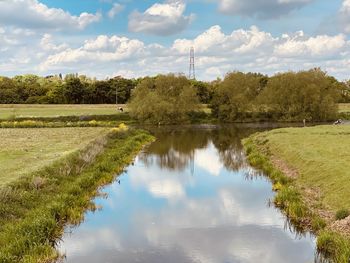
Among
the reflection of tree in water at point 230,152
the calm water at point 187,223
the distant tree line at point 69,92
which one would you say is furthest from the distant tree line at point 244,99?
the calm water at point 187,223

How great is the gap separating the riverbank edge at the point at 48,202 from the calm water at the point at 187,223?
2.37ft

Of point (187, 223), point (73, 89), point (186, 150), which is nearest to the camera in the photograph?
point (187, 223)

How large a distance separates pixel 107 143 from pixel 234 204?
21.7m

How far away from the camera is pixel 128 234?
56.5 ft

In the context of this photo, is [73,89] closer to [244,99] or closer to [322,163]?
[244,99]

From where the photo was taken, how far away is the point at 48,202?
19594mm

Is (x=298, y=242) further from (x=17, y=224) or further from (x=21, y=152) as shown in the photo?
(x=21, y=152)

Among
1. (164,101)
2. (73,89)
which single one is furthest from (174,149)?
(73,89)

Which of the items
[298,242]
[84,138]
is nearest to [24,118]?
[84,138]

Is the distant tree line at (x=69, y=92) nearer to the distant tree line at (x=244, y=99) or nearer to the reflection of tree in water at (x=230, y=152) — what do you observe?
the distant tree line at (x=244, y=99)

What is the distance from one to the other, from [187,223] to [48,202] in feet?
19.8

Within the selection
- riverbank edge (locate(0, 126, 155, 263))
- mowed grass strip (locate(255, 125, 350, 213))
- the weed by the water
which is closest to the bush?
mowed grass strip (locate(255, 125, 350, 213))

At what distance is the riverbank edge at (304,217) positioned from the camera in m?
13.5

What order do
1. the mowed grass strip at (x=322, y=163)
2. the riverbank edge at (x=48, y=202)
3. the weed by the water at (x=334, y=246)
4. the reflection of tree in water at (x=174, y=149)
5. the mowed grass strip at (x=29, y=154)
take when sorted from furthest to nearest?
the reflection of tree in water at (x=174, y=149) → the mowed grass strip at (x=29, y=154) → the mowed grass strip at (x=322, y=163) → the riverbank edge at (x=48, y=202) → the weed by the water at (x=334, y=246)
